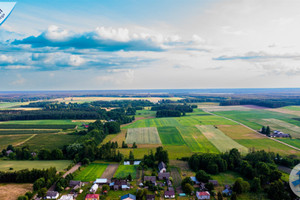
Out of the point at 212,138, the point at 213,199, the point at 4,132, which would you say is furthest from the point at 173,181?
the point at 4,132

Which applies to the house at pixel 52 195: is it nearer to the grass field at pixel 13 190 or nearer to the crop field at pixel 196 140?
the grass field at pixel 13 190

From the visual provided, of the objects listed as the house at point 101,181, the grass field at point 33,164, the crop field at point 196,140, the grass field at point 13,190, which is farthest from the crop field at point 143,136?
the grass field at point 13,190

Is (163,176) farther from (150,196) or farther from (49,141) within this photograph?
(49,141)

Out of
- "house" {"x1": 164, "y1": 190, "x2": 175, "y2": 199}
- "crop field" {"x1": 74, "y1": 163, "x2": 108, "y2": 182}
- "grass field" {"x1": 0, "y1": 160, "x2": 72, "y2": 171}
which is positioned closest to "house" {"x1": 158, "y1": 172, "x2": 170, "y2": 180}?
"house" {"x1": 164, "y1": 190, "x2": 175, "y2": 199}

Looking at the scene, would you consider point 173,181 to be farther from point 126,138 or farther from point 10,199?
point 126,138

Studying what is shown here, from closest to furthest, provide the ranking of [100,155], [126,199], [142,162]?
1. [126,199]
2. [142,162]
3. [100,155]

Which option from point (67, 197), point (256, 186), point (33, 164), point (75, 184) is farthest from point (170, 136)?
point (67, 197)

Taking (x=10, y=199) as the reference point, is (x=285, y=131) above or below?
above
